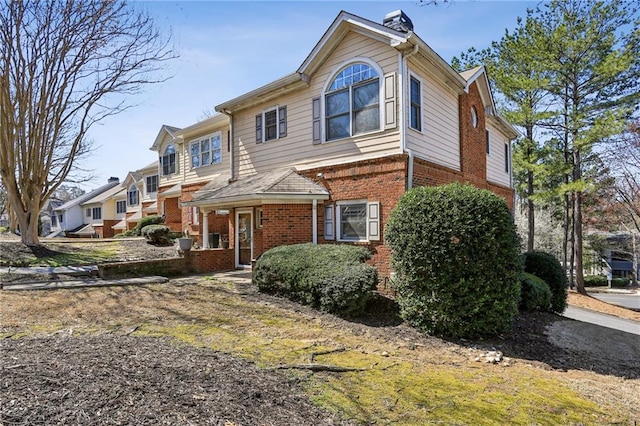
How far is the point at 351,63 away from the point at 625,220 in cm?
2713

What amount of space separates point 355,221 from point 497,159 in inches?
394

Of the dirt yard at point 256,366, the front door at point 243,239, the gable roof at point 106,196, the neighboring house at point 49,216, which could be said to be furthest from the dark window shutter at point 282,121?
the neighboring house at point 49,216

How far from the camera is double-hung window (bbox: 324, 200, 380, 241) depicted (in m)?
10.6

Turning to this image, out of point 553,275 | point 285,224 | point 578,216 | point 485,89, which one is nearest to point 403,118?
point 285,224

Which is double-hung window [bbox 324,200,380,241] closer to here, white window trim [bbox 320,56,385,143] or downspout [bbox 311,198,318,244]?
downspout [bbox 311,198,318,244]

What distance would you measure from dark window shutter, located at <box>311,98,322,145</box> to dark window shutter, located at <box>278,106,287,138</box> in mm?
1367

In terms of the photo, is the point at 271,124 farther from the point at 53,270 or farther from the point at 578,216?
the point at 578,216

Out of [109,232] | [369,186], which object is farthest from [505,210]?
[109,232]

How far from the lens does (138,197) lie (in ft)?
113

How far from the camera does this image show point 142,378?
3584 millimetres

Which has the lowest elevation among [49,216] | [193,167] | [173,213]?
[173,213]

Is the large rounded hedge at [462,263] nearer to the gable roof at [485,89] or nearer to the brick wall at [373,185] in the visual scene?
the brick wall at [373,185]

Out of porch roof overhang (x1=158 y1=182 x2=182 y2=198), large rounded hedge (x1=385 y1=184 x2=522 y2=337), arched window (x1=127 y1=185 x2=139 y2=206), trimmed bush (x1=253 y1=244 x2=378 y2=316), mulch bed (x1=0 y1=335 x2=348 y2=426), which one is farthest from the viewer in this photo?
arched window (x1=127 y1=185 x2=139 y2=206)

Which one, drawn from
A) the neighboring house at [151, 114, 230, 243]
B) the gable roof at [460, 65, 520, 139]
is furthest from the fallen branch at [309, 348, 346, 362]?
the gable roof at [460, 65, 520, 139]
